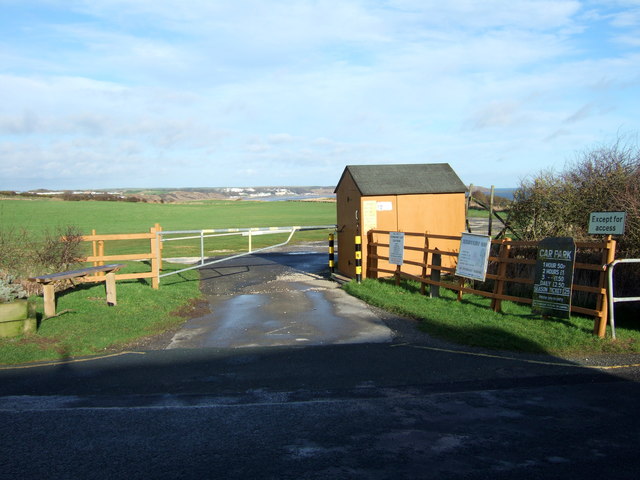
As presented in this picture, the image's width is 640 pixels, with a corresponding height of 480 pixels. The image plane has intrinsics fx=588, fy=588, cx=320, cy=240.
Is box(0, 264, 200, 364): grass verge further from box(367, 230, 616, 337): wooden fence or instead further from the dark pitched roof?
the dark pitched roof

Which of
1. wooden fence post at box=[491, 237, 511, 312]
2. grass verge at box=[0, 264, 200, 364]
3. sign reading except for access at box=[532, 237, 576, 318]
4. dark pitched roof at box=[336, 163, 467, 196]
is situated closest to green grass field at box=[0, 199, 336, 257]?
dark pitched roof at box=[336, 163, 467, 196]

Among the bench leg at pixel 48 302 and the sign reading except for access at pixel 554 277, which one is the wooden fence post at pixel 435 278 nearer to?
the sign reading except for access at pixel 554 277

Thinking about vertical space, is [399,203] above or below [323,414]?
above

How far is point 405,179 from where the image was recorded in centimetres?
1647

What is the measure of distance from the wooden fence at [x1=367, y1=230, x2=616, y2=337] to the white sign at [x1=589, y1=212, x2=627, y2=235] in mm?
141

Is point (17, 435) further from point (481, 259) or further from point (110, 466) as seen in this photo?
point (481, 259)

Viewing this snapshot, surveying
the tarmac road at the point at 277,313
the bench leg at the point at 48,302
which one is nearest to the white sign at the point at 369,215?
the tarmac road at the point at 277,313

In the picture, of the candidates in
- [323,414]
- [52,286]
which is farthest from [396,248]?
[323,414]

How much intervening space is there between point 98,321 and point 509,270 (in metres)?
9.49

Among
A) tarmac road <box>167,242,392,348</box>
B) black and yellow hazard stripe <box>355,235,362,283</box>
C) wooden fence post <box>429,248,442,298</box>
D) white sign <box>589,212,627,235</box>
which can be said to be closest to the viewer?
white sign <box>589,212,627,235</box>

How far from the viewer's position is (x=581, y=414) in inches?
225

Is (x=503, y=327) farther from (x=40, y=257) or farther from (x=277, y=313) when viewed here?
(x=40, y=257)

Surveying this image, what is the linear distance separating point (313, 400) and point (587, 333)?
505 centimetres

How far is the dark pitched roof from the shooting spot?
626 inches
